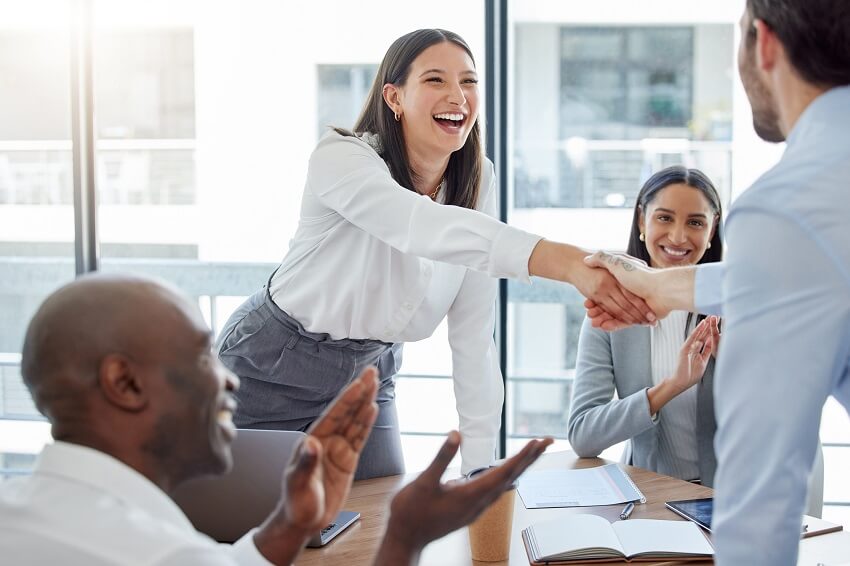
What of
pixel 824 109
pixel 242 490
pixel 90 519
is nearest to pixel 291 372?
pixel 242 490

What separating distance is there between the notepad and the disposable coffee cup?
5cm

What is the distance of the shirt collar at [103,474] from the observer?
0.93 meters

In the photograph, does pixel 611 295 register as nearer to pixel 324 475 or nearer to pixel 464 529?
pixel 464 529

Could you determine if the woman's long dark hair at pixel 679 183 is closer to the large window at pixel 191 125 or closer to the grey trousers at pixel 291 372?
the grey trousers at pixel 291 372

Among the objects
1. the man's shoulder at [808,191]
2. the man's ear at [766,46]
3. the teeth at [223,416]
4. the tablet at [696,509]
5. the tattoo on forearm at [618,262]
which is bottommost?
the tablet at [696,509]

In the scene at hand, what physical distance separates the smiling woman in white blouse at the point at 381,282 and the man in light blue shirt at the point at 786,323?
3.11 feet

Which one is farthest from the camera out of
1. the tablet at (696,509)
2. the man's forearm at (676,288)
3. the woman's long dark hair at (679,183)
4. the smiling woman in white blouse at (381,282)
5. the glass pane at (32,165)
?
the glass pane at (32,165)

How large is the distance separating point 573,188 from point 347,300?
69.6 inches

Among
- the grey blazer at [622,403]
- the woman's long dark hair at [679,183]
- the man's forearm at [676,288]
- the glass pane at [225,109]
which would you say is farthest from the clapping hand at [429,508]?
the glass pane at [225,109]

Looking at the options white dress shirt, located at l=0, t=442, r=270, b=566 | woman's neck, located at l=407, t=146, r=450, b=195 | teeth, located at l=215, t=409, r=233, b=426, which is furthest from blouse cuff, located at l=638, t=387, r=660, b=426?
white dress shirt, located at l=0, t=442, r=270, b=566

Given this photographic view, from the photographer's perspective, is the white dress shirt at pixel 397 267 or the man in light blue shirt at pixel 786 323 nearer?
the man in light blue shirt at pixel 786 323

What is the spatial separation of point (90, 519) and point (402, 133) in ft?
5.14

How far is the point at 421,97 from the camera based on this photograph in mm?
2232

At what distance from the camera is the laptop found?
1563 millimetres
